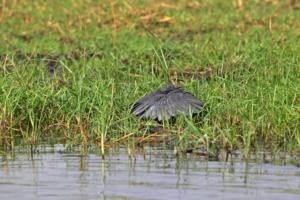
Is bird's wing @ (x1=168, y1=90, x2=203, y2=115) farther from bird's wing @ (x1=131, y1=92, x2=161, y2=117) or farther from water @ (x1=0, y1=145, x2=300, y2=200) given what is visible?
water @ (x1=0, y1=145, x2=300, y2=200)

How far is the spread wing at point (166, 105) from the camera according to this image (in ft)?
24.7

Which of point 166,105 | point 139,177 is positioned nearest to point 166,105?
point 166,105

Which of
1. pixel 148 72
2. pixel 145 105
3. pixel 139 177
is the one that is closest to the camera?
pixel 139 177

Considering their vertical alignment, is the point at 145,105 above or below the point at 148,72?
below

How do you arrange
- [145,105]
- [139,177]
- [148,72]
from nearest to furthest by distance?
[139,177], [145,105], [148,72]

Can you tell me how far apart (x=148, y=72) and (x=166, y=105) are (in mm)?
1640

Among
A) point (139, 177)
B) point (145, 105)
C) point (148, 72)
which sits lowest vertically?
point (139, 177)

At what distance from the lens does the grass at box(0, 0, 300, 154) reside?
7.16 metres

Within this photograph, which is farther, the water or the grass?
the grass

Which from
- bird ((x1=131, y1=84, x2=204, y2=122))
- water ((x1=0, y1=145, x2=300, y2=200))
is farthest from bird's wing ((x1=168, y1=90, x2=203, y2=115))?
water ((x1=0, y1=145, x2=300, y2=200))

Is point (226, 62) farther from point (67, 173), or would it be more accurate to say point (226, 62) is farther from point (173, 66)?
point (67, 173)

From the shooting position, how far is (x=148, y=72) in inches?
364

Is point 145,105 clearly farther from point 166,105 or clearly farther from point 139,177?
point 139,177

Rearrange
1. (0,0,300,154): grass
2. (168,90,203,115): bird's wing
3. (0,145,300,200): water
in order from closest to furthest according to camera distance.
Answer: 1. (0,145,300,200): water
2. (0,0,300,154): grass
3. (168,90,203,115): bird's wing
